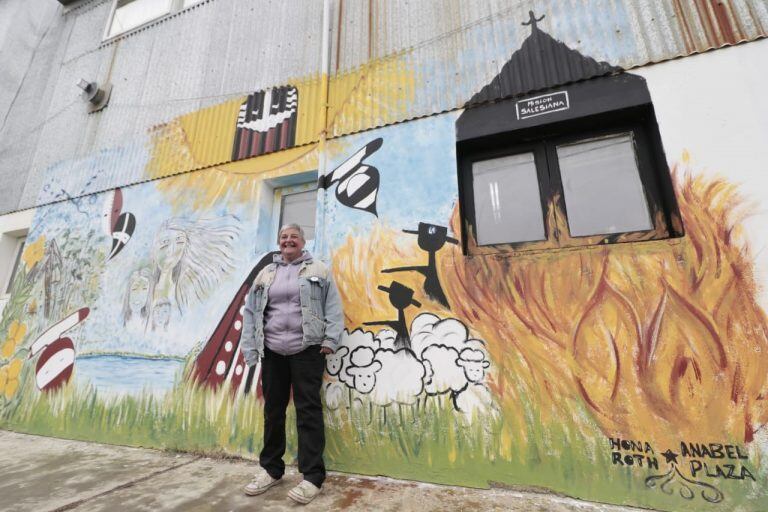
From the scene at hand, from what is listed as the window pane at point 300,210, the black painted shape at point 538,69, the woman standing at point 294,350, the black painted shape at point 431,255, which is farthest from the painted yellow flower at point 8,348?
the black painted shape at point 538,69

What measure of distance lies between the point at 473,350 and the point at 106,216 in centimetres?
457

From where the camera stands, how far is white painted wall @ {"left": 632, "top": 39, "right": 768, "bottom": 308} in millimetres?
2234

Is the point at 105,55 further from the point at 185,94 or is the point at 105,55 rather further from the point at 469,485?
the point at 469,485

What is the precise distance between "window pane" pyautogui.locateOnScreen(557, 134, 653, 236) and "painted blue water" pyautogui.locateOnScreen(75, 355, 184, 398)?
377cm

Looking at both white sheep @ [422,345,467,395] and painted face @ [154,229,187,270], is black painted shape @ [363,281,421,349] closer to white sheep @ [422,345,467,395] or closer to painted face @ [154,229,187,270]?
white sheep @ [422,345,467,395]

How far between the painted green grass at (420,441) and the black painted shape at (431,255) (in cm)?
78

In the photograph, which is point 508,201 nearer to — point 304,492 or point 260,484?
point 304,492

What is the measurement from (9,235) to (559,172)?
7.09 metres

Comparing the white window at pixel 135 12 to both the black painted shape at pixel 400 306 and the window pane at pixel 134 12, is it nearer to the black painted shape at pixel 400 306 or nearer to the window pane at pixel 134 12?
the window pane at pixel 134 12

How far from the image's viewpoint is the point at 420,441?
253cm

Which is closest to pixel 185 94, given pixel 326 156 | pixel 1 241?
pixel 326 156

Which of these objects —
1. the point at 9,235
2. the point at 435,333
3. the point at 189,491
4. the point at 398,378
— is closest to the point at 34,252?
the point at 9,235

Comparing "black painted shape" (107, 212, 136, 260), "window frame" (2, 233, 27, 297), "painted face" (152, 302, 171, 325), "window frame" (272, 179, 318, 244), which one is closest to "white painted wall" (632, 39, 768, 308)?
"window frame" (272, 179, 318, 244)

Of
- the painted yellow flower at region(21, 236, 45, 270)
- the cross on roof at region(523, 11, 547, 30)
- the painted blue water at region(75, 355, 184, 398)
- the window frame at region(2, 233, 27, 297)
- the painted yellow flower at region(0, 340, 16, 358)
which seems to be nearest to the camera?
the cross on roof at region(523, 11, 547, 30)
